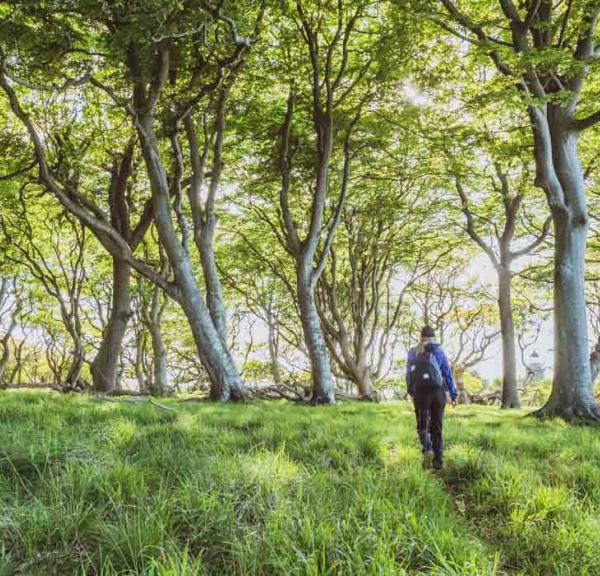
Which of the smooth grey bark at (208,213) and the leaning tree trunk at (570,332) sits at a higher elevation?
the smooth grey bark at (208,213)

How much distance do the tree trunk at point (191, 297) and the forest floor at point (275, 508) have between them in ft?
19.0

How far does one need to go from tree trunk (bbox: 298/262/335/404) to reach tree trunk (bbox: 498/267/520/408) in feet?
21.2

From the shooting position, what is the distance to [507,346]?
15672 mm

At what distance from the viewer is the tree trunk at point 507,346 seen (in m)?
15.7

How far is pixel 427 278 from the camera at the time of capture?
2550cm

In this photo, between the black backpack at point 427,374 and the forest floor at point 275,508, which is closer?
the forest floor at point 275,508

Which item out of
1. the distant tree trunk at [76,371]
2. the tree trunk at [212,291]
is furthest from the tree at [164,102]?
the distant tree trunk at [76,371]

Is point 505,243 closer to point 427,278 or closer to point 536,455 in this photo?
point 427,278

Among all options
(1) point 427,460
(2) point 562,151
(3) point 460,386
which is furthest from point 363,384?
(1) point 427,460

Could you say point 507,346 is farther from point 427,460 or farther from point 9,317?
point 9,317

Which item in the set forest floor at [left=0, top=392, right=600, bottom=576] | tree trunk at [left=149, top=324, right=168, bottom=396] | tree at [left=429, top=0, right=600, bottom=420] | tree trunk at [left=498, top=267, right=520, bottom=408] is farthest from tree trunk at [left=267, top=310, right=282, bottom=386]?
forest floor at [left=0, top=392, right=600, bottom=576]

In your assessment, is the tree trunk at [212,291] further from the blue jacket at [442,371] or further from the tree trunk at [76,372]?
the blue jacket at [442,371]

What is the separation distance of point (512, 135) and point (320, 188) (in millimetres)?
5717

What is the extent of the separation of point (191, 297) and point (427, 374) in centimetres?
693
